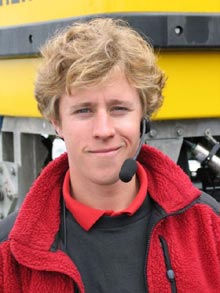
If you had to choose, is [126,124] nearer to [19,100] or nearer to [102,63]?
[102,63]

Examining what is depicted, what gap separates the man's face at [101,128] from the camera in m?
1.73

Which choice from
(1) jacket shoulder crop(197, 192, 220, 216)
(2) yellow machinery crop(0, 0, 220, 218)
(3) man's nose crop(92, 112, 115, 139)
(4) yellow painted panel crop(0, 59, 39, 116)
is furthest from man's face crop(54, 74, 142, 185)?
(4) yellow painted panel crop(0, 59, 39, 116)

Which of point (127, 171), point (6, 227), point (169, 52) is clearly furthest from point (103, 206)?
point (169, 52)

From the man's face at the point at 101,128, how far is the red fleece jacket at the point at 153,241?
0.48ft

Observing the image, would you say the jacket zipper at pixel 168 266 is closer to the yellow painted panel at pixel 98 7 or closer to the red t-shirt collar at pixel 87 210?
the red t-shirt collar at pixel 87 210

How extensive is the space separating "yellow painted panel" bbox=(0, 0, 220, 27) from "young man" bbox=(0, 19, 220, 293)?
926 millimetres

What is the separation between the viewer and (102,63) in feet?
5.72

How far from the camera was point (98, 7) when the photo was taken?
2.80 meters

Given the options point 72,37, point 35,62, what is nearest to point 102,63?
point 72,37

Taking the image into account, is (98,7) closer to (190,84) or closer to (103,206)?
(190,84)

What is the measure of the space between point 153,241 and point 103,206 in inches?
6.0

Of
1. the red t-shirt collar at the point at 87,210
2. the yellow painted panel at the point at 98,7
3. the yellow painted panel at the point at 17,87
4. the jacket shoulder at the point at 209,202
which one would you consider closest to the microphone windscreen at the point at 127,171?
the red t-shirt collar at the point at 87,210

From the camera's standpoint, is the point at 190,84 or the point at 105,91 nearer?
the point at 105,91

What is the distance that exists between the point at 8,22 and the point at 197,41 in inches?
41.7
